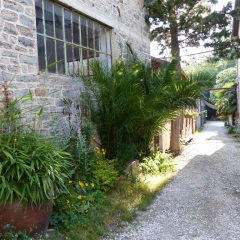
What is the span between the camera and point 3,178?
3188 mm

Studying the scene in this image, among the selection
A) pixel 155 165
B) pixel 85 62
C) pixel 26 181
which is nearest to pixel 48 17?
pixel 85 62

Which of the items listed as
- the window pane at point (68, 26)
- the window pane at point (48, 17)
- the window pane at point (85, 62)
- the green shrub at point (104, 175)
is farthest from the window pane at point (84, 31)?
the green shrub at point (104, 175)

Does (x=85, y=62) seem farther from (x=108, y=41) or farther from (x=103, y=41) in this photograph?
(x=108, y=41)

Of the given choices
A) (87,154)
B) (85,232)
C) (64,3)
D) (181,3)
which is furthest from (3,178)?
(181,3)

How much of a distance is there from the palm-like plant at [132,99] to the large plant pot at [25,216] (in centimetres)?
288

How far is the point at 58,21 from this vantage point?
18.4 feet

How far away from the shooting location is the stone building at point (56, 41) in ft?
14.8

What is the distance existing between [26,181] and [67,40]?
3.47m

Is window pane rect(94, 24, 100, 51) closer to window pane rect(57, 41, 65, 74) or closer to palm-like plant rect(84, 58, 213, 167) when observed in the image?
palm-like plant rect(84, 58, 213, 167)

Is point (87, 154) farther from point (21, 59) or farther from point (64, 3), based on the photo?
point (64, 3)

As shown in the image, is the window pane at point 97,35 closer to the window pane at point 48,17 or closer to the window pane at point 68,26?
the window pane at point 68,26

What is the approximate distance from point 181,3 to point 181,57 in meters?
2.16

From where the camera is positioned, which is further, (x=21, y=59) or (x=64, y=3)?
(x=64, y=3)

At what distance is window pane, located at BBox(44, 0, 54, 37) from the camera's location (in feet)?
17.5
